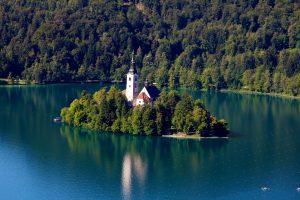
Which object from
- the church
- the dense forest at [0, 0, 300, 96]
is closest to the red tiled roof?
the church

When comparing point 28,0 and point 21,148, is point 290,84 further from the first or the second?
point 28,0

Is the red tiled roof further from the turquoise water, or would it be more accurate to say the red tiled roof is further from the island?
the turquoise water

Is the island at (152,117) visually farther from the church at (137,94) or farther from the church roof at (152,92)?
Answer: the church roof at (152,92)

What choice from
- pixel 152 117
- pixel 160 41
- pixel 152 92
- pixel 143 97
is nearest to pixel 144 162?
pixel 152 117

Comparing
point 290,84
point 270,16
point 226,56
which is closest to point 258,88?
point 290,84

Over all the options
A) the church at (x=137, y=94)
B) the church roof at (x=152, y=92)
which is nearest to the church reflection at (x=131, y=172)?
the church at (x=137, y=94)

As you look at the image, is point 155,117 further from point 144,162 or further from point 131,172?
point 131,172
